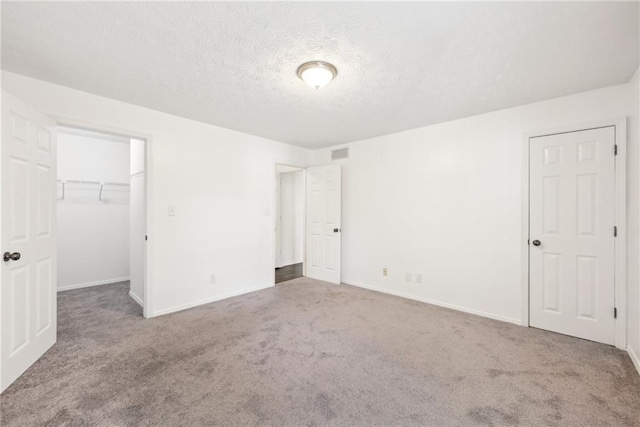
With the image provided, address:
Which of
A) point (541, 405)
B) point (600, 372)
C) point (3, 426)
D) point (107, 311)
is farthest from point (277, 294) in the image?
point (600, 372)

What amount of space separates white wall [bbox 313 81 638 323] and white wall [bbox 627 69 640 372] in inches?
7.9

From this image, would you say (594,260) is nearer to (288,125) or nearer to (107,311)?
(288,125)

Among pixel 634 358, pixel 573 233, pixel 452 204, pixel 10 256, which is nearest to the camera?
pixel 10 256

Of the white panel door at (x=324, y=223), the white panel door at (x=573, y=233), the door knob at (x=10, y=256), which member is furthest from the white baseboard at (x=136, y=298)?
the white panel door at (x=573, y=233)

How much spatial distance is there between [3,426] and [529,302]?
14.5ft

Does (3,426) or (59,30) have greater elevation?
(59,30)

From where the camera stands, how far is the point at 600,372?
83.0 inches

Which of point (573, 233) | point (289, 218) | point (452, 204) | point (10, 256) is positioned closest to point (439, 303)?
point (452, 204)

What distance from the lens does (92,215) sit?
4.51 m

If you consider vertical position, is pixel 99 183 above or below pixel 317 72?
below

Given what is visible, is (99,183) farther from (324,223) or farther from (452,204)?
(452,204)

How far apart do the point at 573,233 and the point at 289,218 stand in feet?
16.2

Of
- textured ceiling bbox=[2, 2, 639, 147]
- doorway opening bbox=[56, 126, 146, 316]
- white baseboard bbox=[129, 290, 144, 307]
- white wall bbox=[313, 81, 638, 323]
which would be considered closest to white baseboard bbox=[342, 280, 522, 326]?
white wall bbox=[313, 81, 638, 323]

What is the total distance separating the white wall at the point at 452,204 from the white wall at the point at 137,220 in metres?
3.06
